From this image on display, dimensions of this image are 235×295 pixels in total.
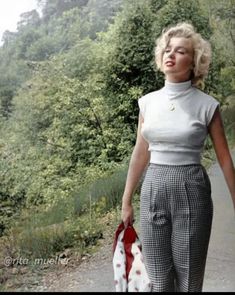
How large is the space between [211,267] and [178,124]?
0.99 metres

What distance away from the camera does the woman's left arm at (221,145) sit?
1.14 m

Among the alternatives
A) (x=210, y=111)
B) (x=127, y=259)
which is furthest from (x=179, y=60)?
(x=127, y=259)

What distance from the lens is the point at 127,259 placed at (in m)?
1.28

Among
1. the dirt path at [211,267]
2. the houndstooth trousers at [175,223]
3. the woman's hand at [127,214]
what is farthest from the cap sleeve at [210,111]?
the dirt path at [211,267]

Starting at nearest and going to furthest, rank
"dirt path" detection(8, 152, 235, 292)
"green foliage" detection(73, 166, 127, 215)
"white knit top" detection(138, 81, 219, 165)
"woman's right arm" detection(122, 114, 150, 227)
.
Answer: "white knit top" detection(138, 81, 219, 165)
"woman's right arm" detection(122, 114, 150, 227)
"dirt path" detection(8, 152, 235, 292)
"green foliage" detection(73, 166, 127, 215)

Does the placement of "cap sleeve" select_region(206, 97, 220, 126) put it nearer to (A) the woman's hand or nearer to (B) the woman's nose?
(B) the woman's nose

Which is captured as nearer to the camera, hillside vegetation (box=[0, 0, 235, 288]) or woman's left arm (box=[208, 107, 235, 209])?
woman's left arm (box=[208, 107, 235, 209])

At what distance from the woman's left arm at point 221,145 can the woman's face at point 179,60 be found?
13 cm

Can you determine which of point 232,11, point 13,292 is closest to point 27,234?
point 13,292

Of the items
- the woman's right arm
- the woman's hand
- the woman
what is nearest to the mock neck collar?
the woman

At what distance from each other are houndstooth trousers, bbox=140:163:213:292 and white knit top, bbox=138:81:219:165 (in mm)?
29

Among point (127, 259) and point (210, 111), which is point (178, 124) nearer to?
point (210, 111)

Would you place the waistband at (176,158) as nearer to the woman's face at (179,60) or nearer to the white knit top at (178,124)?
the white knit top at (178,124)

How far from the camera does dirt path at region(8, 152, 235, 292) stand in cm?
177
